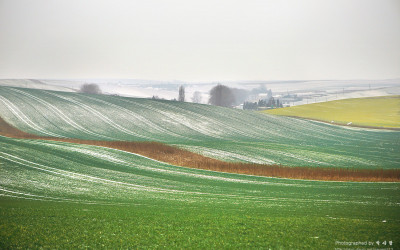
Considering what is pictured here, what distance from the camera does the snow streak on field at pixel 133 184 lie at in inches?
825

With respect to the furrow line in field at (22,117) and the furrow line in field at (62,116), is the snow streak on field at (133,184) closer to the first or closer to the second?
the furrow line in field at (22,117)

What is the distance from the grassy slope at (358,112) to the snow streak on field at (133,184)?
6040 centimetres

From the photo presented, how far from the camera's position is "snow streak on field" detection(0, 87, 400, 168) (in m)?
43.0

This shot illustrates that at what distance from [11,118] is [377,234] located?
51008 millimetres

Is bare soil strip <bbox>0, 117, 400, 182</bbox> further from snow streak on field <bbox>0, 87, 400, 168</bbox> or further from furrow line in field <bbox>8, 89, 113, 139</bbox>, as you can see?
furrow line in field <bbox>8, 89, 113, 139</bbox>

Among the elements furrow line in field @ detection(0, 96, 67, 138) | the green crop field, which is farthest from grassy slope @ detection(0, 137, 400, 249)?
furrow line in field @ detection(0, 96, 67, 138)

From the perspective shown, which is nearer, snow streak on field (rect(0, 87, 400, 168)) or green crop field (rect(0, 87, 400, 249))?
green crop field (rect(0, 87, 400, 249))

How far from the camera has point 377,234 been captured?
41.4ft

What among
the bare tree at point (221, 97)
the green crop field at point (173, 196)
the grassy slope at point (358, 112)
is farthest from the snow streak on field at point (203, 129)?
the bare tree at point (221, 97)

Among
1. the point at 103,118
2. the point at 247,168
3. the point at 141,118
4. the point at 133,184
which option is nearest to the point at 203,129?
the point at 141,118

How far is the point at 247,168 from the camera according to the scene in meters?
35.7

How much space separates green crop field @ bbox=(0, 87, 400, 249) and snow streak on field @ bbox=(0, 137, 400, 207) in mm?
70

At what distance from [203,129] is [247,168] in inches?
972

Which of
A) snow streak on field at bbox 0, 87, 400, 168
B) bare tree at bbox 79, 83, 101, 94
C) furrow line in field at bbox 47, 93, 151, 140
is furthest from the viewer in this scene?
bare tree at bbox 79, 83, 101, 94
